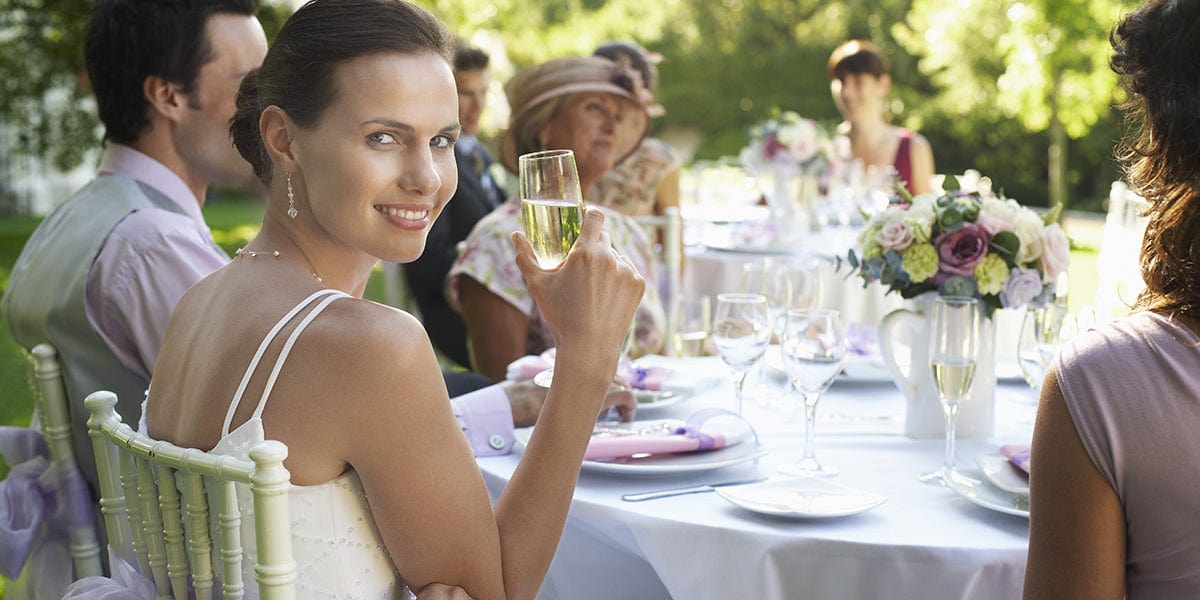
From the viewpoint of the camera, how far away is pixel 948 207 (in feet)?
7.83

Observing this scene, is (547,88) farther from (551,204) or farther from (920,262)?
(551,204)

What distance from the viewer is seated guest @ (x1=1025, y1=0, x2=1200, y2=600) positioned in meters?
1.42

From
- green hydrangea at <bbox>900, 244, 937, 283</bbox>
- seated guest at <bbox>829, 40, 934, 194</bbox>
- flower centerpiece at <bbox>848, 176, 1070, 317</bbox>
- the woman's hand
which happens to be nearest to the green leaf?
flower centerpiece at <bbox>848, 176, 1070, 317</bbox>

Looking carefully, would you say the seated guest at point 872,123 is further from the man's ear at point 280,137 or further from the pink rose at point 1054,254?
the man's ear at point 280,137

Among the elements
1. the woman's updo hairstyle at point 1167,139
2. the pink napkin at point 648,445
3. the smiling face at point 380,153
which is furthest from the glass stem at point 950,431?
the smiling face at point 380,153

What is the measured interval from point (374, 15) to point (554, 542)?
0.82 metres

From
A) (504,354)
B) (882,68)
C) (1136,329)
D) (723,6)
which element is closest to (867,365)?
(504,354)

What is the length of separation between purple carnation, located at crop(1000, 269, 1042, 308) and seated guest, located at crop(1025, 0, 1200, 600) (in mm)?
842

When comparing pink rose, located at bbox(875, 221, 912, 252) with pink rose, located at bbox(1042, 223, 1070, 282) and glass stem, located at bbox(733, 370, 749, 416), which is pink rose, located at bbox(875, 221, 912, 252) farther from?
glass stem, located at bbox(733, 370, 749, 416)

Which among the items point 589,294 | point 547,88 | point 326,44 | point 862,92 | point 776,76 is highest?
point 776,76

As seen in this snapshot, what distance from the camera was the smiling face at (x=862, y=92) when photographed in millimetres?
7801

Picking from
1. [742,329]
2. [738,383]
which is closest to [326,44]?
[742,329]

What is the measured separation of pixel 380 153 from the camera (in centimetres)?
166

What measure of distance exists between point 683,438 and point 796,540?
454 millimetres
